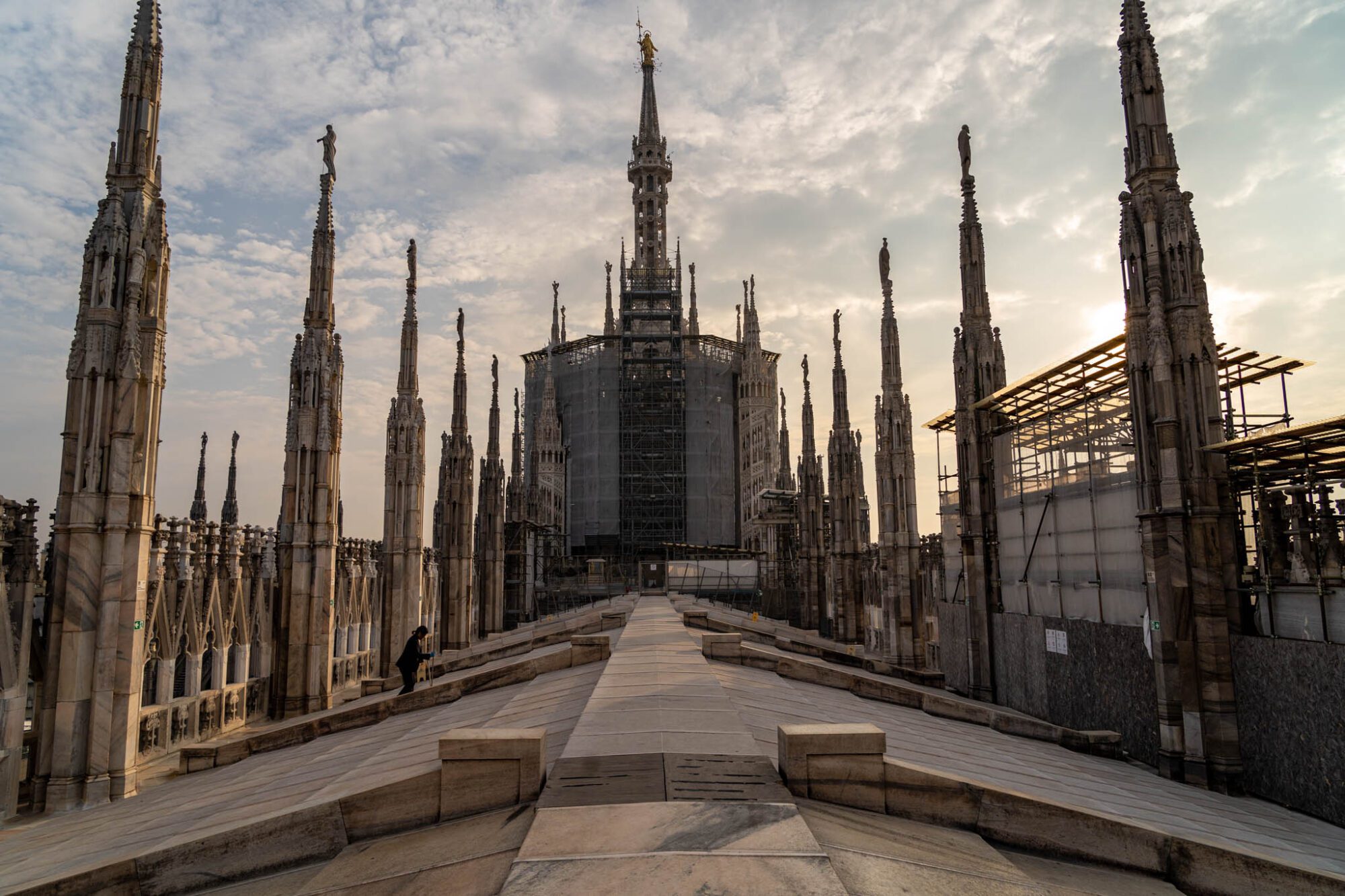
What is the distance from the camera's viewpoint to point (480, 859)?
4918mm

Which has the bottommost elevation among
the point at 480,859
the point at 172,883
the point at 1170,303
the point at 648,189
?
the point at 172,883

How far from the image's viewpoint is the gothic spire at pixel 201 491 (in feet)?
167

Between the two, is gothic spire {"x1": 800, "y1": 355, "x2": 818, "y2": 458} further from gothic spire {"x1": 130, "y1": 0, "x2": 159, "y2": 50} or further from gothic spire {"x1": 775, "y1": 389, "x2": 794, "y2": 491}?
gothic spire {"x1": 130, "y1": 0, "x2": 159, "y2": 50}

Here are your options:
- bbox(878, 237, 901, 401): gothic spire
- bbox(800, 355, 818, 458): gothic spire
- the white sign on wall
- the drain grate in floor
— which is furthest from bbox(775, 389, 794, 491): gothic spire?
the drain grate in floor

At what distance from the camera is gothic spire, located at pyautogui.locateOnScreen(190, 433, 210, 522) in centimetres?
5094

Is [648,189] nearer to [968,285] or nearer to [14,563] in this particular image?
[968,285]

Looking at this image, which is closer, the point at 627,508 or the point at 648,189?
the point at 627,508

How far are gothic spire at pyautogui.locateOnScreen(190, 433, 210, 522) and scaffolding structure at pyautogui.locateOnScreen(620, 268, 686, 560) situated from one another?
1234 inches

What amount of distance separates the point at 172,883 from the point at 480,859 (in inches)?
99.5

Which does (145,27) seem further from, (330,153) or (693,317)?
(693,317)

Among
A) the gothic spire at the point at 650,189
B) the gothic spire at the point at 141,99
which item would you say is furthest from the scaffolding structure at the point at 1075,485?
the gothic spire at the point at 650,189

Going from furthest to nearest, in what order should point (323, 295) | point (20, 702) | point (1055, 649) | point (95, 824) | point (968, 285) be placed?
point (968, 285) → point (323, 295) → point (1055, 649) → point (20, 702) → point (95, 824)

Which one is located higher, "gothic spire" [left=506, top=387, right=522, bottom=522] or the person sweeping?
"gothic spire" [left=506, top=387, right=522, bottom=522]

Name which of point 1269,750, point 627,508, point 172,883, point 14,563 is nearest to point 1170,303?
point 1269,750
